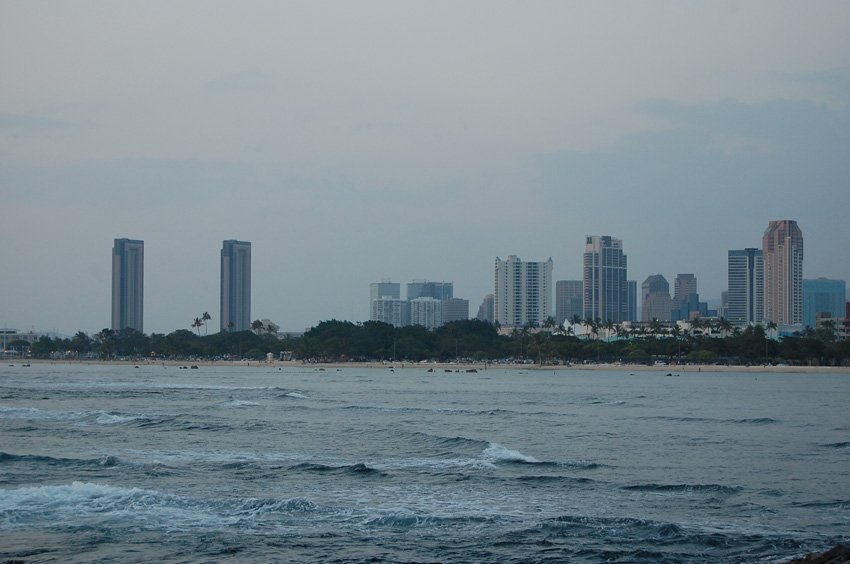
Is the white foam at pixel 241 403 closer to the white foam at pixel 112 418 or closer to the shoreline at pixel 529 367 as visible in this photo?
the white foam at pixel 112 418

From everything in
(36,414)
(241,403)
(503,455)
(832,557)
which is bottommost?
(241,403)

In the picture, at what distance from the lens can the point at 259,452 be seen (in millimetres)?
32531

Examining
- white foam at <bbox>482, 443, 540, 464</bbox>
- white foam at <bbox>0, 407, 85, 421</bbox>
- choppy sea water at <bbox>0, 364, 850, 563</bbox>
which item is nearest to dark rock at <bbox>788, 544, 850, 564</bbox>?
choppy sea water at <bbox>0, 364, 850, 563</bbox>

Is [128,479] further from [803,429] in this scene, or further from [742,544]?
[803,429]

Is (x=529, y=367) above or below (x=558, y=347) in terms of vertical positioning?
below

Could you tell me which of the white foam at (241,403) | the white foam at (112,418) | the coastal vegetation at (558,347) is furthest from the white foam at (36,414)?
the coastal vegetation at (558,347)

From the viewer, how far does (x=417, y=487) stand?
25.1 m

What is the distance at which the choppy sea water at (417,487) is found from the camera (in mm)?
17922

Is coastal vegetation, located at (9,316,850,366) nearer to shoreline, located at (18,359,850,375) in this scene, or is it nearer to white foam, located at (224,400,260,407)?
shoreline, located at (18,359,850,375)

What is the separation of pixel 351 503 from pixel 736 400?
52.5 metres

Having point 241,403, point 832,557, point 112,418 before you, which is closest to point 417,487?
point 832,557

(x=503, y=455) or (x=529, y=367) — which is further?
(x=529, y=367)

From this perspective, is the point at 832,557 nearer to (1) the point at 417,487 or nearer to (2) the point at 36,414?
(1) the point at 417,487

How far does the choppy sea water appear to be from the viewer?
58.8ft
